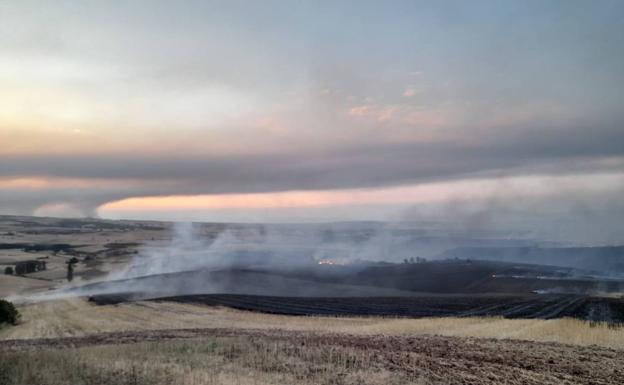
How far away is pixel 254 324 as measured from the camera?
41.8 metres

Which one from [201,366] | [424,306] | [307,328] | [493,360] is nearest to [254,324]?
[307,328]

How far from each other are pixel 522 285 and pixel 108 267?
279 feet

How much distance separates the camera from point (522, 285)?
89.4 metres

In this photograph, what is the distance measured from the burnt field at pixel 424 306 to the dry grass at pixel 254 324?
17.4 feet

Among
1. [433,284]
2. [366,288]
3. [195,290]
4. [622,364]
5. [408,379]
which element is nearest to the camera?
[408,379]

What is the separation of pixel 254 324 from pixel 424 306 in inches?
1065

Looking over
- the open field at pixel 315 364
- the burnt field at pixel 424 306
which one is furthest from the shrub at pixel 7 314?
the open field at pixel 315 364

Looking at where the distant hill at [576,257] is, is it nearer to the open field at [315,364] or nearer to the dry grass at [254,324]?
the dry grass at [254,324]

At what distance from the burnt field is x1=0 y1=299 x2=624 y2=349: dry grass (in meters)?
5.30

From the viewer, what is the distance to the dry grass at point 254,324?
3259 centimetres

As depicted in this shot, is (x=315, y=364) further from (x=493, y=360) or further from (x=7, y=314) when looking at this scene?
(x=7, y=314)

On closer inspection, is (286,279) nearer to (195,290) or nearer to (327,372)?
(195,290)

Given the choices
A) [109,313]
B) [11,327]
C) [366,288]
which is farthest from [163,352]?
[366,288]

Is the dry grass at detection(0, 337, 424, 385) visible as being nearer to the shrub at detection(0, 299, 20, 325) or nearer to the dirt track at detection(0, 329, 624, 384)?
the dirt track at detection(0, 329, 624, 384)
